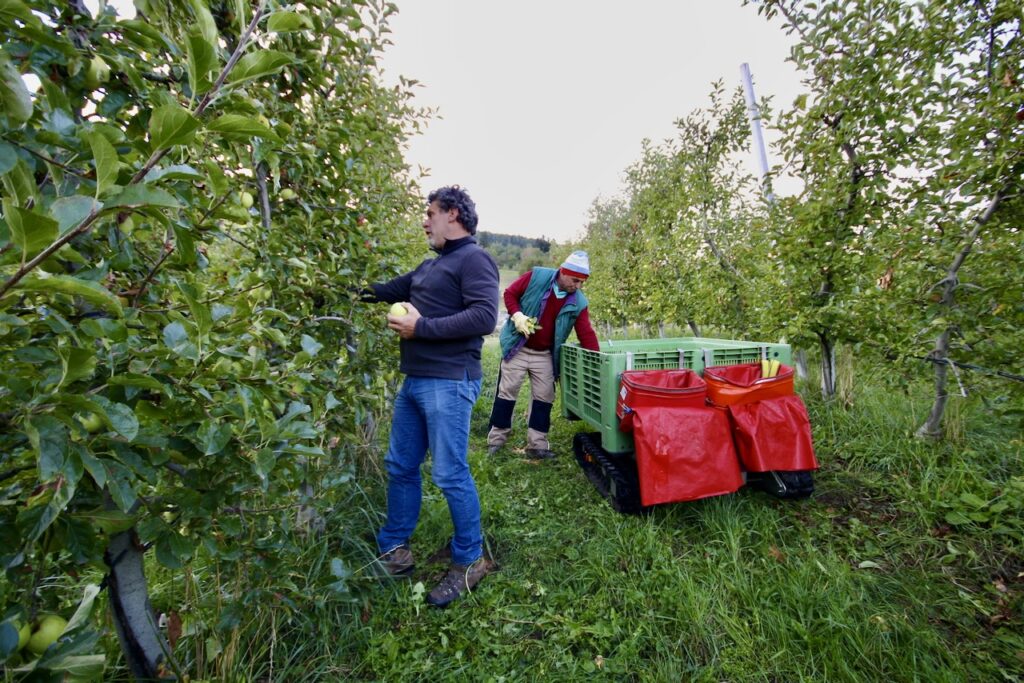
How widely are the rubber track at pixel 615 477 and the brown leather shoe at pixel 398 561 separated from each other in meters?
1.37

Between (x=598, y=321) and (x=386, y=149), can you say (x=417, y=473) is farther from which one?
(x=598, y=321)

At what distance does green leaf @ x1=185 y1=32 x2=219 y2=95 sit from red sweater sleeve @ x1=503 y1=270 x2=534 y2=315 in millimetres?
3368

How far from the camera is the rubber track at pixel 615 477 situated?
8.86 ft

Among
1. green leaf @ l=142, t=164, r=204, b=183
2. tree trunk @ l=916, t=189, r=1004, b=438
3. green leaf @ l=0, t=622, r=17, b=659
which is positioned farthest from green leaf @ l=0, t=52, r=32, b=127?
tree trunk @ l=916, t=189, r=1004, b=438

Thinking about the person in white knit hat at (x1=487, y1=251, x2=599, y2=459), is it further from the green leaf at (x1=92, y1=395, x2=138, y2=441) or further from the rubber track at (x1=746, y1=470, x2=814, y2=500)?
the green leaf at (x1=92, y1=395, x2=138, y2=441)

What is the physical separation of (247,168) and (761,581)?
10.2 feet

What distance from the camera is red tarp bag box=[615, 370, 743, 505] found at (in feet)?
7.47

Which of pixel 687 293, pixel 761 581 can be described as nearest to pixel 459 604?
pixel 761 581

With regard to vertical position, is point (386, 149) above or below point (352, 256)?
above

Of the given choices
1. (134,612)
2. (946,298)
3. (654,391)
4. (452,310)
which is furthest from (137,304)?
(946,298)

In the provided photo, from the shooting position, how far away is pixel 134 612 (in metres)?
1.22

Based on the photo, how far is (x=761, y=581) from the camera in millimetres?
2129

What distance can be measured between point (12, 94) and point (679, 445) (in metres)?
2.54

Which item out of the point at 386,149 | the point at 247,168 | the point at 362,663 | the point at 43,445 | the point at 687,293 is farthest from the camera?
the point at 687,293
